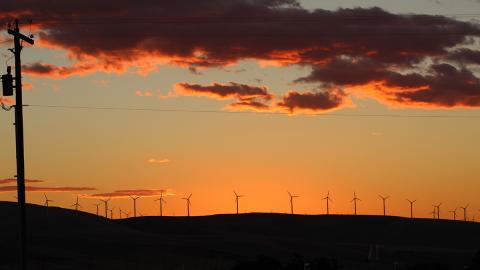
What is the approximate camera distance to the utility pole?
54344mm

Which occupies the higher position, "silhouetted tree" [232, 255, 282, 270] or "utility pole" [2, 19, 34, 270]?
"utility pole" [2, 19, 34, 270]

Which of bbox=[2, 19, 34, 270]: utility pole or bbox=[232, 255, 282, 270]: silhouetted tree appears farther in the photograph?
bbox=[232, 255, 282, 270]: silhouetted tree

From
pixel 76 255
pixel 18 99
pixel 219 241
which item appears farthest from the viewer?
pixel 219 241

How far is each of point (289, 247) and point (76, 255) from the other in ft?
190

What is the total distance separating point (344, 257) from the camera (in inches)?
7092

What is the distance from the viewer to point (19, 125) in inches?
2180

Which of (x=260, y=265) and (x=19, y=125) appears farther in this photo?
(x=260, y=265)

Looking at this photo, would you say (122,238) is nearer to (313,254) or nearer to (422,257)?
(313,254)

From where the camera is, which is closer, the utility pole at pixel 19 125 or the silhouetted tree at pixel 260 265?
the utility pole at pixel 19 125

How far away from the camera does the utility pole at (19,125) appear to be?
54.3 meters

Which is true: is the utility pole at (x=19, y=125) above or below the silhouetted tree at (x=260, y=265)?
above

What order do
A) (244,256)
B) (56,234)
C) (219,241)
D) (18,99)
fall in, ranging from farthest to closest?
(219,241)
(56,234)
(244,256)
(18,99)

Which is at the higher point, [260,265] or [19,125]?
[19,125]

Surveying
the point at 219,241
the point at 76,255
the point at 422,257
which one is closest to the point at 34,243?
the point at 76,255
